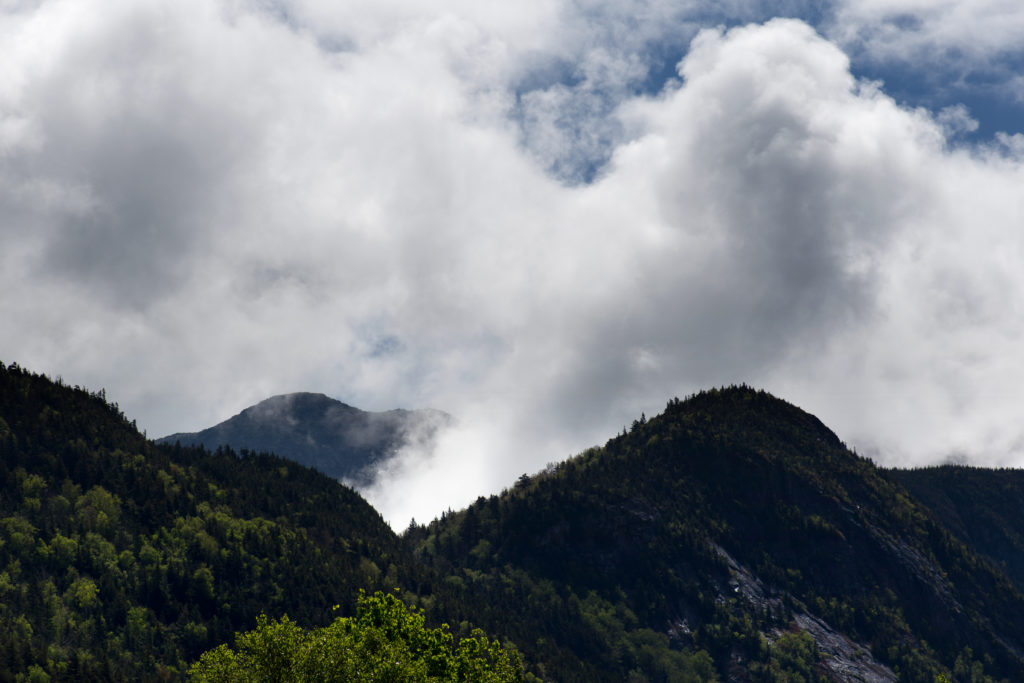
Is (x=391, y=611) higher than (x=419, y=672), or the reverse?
(x=391, y=611)

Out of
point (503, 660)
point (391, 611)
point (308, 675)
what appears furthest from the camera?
point (391, 611)

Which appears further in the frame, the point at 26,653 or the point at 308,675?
the point at 26,653

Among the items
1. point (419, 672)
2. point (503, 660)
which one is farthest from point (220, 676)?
point (503, 660)

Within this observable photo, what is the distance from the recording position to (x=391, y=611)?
431ft

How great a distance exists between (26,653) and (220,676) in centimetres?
12451

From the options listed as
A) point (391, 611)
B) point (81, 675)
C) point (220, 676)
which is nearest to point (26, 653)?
point (81, 675)

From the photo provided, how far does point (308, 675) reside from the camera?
316 ft

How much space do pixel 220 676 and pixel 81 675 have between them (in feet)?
382

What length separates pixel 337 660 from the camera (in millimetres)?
98062

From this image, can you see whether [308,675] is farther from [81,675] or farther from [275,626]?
[81,675]

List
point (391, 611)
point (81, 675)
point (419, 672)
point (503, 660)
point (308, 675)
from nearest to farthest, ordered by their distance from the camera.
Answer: point (308, 675)
point (419, 672)
point (503, 660)
point (391, 611)
point (81, 675)

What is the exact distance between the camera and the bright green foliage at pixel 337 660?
9731 cm

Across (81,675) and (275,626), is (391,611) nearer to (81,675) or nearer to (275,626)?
(275,626)

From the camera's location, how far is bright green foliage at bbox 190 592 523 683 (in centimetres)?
9731
